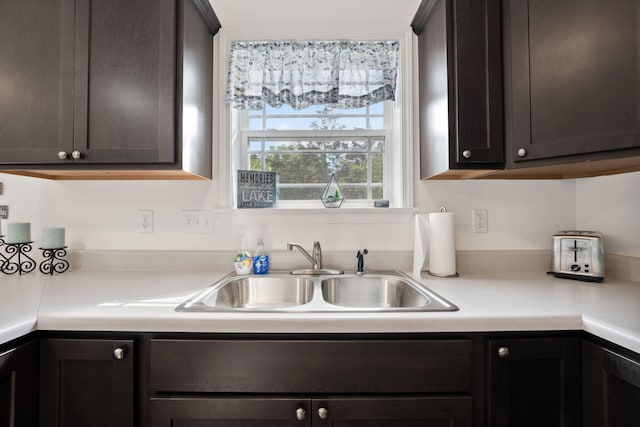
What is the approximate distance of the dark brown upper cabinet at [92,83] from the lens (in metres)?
1.24

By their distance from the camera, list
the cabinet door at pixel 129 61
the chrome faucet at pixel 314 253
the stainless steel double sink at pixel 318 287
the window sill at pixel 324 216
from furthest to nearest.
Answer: the window sill at pixel 324 216
the chrome faucet at pixel 314 253
the stainless steel double sink at pixel 318 287
the cabinet door at pixel 129 61

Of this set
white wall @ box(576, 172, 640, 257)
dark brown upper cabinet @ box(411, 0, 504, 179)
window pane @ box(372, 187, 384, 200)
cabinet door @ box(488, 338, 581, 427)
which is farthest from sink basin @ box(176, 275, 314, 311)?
white wall @ box(576, 172, 640, 257)

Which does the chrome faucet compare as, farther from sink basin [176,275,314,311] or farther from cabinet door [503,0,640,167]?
cabinet door [503,0,640,167]

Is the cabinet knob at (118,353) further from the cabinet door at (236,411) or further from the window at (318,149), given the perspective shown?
the window at (318,149)

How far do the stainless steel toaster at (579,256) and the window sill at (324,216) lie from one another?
27.3 inches

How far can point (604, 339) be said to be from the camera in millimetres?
854

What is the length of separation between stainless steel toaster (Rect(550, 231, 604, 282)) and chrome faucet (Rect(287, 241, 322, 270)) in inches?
45.5

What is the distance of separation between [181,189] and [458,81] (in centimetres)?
148

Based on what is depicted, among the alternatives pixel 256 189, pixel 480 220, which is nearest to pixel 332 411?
pixel 256 189

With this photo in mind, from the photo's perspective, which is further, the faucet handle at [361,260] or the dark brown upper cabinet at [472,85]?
the faucet handle at [361,260]

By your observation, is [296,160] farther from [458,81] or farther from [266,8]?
[458,81]

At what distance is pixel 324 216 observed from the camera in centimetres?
162

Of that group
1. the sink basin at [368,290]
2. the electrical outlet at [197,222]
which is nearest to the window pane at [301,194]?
the electrical outlet at [197,222]

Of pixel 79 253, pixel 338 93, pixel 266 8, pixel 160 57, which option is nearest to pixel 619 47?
pixel 338 93
